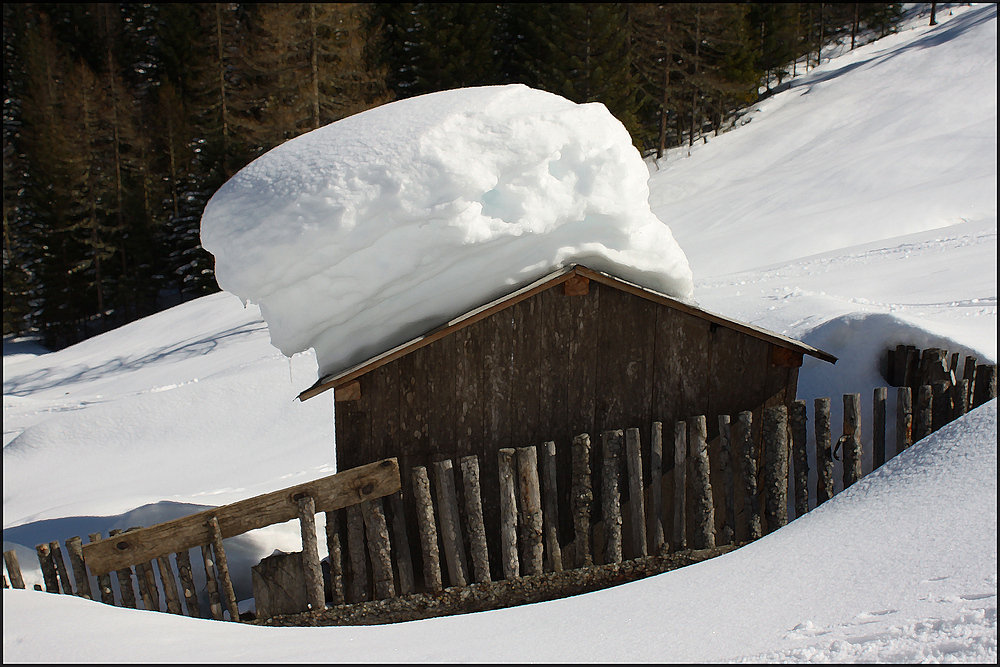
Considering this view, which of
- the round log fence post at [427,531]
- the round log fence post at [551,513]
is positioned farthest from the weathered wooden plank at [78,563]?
the round log fence post at [551,513]

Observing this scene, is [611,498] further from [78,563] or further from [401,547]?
[78,563]

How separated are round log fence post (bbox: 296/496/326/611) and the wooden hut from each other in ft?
1.74

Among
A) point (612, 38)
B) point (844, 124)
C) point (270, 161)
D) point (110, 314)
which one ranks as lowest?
point (110, 314)

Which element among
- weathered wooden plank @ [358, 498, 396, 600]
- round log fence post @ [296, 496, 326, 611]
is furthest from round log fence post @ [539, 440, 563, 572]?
round log fence post @ [296, 496, 326, 611]

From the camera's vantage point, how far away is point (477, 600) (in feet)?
14.6

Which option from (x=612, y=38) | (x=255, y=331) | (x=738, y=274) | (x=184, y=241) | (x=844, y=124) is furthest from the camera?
(x=184, y=241)

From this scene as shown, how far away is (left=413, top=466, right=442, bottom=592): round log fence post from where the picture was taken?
170 inches

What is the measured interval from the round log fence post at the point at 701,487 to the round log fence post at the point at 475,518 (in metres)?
1.37

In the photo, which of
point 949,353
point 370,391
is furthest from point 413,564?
point 949,353

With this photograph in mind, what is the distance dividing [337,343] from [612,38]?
22468mm

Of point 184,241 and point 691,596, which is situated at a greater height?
point 184,241

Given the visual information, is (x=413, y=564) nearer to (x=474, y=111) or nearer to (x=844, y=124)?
(x=474, y=111)

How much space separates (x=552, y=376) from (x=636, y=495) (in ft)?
3.10

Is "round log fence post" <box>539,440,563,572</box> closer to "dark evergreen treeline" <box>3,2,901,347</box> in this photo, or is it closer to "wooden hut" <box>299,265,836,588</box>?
"wooden hut" <box>299,265,836,588</box>
